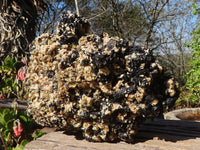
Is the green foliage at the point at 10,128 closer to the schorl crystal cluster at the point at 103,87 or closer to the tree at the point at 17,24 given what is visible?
the schorl crystal cluster at the point at 103,87

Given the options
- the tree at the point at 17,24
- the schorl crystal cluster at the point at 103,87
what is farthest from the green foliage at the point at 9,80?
the schorl crystal cluster at the point at 103,87

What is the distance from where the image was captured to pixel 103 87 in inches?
58.3

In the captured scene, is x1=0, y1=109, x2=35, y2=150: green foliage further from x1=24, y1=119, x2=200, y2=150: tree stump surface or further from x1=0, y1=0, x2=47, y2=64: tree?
x1=0, y1=0, x2=47, y2=64: tree

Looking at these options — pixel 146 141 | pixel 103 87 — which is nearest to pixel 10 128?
pixel 103 87

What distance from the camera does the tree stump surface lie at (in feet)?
4.91

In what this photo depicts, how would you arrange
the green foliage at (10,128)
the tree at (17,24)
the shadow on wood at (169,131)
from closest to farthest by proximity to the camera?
the shadow on wood at (169,131) < the green foliage at (10,128) < the tree at (17,24)

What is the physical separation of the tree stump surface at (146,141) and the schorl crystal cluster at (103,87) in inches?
3.5

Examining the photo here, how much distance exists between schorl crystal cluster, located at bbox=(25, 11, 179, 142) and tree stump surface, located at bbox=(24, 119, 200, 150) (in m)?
0.09

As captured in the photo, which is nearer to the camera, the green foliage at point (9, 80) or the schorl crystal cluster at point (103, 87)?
the schorl crystal cluster at point (103, 87)

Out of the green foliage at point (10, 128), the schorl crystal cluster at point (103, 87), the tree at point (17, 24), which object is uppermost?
the tree at point (17, 24)

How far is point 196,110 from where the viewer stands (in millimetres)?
4152

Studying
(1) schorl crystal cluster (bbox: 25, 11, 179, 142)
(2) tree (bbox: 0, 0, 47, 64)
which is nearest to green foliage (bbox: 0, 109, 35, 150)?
(1) schorl crystal cluster (bbox: 25, 11, 179, 142)

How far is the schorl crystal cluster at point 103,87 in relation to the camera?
144 cm

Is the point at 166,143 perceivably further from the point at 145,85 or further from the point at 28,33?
the point at 28,33
